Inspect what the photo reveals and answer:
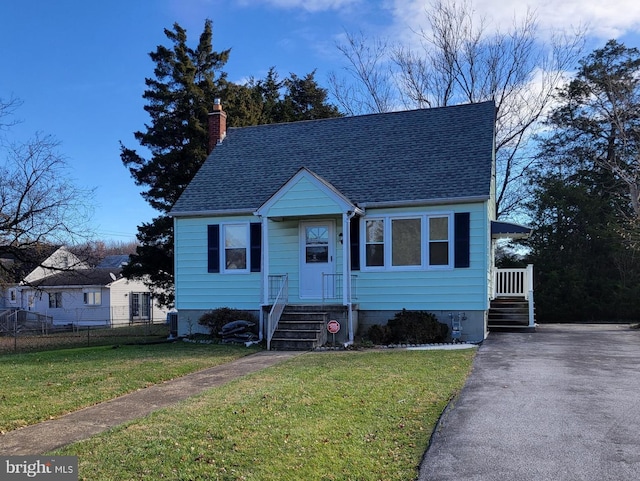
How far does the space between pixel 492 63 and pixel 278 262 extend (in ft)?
59.8

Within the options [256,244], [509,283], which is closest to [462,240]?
[256,244]

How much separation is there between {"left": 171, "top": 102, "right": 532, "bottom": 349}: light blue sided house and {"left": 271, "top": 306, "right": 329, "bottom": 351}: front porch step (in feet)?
0.12

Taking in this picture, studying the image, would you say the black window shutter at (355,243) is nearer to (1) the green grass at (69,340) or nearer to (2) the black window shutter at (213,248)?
(2) the black window shutter at (213,248)

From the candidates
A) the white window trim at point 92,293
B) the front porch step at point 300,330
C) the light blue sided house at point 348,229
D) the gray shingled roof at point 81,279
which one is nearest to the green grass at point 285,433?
the front porch step at point 300,330

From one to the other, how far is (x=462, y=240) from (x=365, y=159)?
3979 mm

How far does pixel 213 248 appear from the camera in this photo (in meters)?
15.2

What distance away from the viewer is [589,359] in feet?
32.2

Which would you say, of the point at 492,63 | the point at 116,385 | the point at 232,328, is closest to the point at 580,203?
the point at 492,63

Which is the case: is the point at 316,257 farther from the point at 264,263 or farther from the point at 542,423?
the point at 542,423

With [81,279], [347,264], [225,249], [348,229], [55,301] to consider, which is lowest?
[55,301]

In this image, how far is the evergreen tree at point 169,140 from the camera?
23250 millimetres

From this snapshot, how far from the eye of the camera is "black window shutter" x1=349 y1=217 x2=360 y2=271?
45.7 ft

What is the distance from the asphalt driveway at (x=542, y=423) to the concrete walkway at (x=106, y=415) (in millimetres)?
3466

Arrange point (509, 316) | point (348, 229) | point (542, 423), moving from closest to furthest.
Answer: point (542, 423)
point (348, 229)
point (509, 316)
